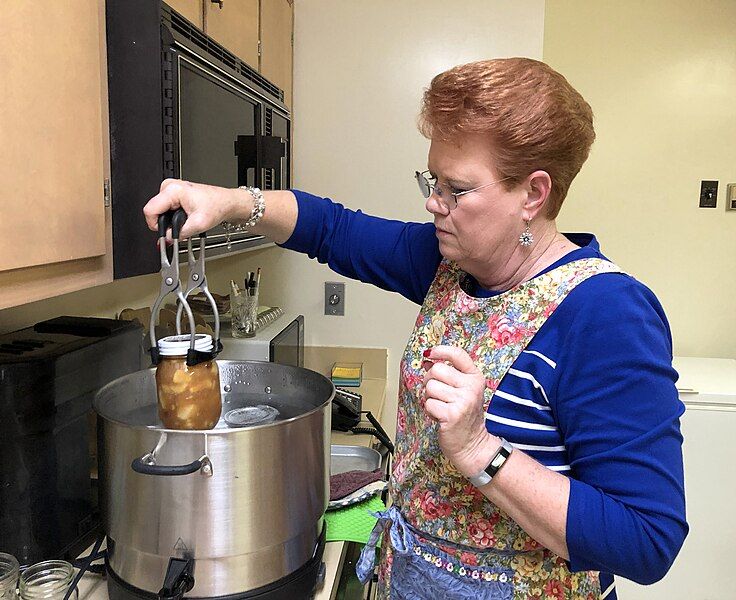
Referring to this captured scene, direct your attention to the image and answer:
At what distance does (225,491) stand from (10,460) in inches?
14.9

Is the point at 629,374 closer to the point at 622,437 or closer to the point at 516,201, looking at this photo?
the point at 622,437

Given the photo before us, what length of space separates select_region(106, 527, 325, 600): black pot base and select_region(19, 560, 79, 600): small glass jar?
3.1 inches

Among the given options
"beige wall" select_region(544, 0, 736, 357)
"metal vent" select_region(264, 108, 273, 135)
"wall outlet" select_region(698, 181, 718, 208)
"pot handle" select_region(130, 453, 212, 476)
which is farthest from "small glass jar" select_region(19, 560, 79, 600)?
"wall outlet" select_region(698, 181, 718, 208)

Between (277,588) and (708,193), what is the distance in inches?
93.2

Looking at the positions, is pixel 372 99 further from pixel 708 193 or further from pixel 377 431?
pixel 708 193

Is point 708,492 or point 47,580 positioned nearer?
point 47,580

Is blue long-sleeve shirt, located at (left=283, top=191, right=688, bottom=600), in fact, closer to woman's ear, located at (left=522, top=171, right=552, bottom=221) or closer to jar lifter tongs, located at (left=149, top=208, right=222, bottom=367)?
woman's ear, located at (left=522, top=171, right=552, bottom=221)

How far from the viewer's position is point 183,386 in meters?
0.81

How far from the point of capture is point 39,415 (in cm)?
100

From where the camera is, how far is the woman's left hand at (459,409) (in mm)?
781

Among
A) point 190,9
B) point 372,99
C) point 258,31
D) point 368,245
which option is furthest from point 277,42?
point 368,245

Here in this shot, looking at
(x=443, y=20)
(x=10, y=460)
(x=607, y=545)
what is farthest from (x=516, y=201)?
(x=443, y=20)

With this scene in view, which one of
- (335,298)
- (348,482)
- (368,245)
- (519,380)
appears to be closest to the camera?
(519,380)

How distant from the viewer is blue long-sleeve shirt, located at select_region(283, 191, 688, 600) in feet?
2.52
